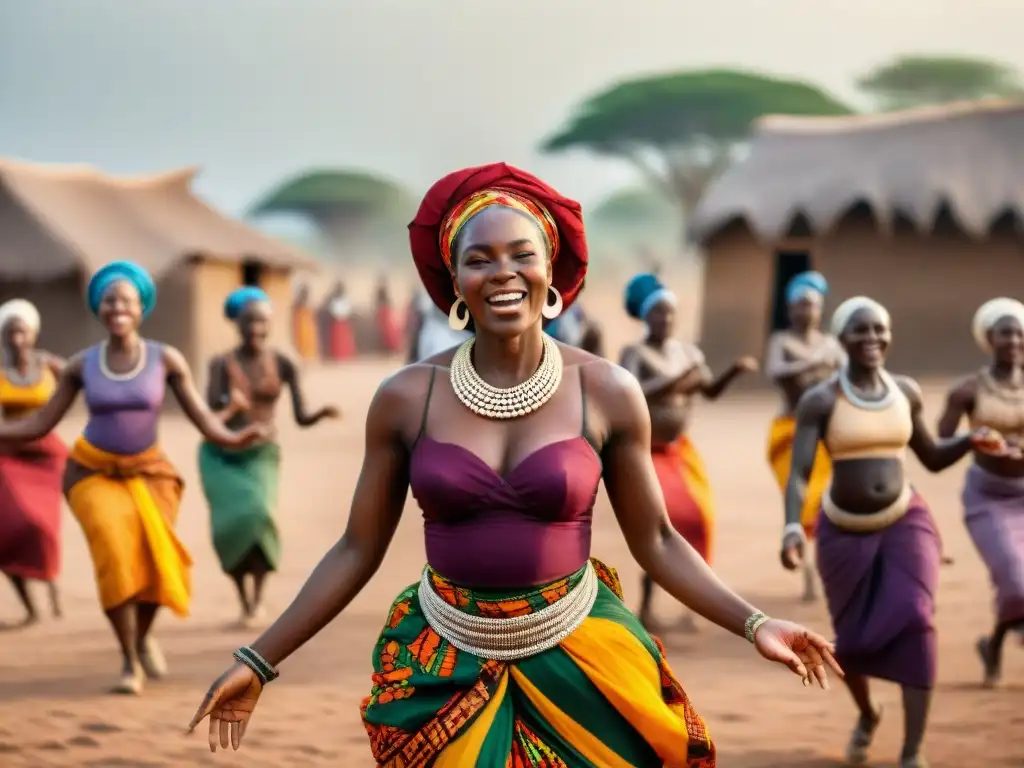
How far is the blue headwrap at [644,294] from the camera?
7.57 m

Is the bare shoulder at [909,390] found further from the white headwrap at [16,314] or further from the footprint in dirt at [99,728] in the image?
the white headwrap at [16,314]

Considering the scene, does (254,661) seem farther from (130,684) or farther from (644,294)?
(644,294)

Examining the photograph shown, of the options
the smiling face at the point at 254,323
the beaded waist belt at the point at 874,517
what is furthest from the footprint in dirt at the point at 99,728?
the beaded waist belt at the point at 874,517

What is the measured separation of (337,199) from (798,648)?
6929cm

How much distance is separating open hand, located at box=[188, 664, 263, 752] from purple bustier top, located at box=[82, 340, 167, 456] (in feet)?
11.3

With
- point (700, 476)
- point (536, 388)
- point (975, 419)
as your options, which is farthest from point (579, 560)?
point (700, 476)

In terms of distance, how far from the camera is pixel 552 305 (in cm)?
316

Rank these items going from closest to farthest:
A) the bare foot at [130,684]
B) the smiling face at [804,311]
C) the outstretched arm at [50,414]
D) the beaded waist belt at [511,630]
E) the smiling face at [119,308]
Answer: the beaded waist belt at [511,630] < the outstretched arm at [50,414] < the smiling face at [119,308] < the bare foot at [130,684] < the smiling face at [804,311]

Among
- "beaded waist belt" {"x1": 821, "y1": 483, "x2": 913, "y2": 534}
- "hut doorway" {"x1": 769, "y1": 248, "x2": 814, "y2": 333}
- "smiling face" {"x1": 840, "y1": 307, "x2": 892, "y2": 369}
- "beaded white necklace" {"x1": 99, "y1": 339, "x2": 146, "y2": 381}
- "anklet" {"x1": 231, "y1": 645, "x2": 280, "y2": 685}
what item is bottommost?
"hut doorway" {"x1": 769, "y1": 248, "x2": 814, "y2": 333}

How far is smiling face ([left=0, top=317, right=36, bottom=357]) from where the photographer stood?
7969 mm

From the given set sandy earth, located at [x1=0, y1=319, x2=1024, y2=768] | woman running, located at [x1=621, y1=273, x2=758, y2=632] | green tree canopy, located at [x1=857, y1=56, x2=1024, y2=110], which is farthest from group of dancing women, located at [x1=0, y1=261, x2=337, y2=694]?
green tree canopy, located at [x1=857, y1=56, x2=1024, y2=110]

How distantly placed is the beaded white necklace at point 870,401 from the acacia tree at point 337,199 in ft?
205

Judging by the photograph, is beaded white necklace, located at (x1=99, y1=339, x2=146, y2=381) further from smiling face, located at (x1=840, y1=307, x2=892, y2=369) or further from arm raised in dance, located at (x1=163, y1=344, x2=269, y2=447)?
smiling face, located at (x1=840, y1=307, x2=892, y2=369)

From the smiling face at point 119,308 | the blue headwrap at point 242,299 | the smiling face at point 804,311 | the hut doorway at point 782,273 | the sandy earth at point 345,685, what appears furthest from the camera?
the hut doorway at point 782,273
